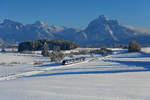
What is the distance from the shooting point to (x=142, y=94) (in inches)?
356

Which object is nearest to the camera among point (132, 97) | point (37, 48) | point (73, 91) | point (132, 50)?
point (132, 97)

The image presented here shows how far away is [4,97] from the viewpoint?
9.35 m

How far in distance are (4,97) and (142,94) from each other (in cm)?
639

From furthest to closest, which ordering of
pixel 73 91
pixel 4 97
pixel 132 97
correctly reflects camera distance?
pixel 73 91
pixel 4 97
pixel 132 97

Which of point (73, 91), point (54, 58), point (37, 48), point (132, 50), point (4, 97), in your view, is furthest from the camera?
point (37, 48)

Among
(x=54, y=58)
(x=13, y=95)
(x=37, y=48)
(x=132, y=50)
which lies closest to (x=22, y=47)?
(x=37, y=48)

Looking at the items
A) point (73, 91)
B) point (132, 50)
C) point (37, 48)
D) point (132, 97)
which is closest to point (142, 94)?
Answer: point (132, 97)

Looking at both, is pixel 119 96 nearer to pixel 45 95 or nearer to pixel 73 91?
pixel 73 91

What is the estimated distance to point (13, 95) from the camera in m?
9.67

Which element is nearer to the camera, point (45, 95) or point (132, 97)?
point (132, 97)

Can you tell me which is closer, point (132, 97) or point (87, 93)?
point (132, 97)

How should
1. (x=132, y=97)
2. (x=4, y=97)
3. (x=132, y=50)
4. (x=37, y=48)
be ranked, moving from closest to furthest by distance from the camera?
1. (x=132, y=97)
2. (x=4, y=97)
3. (x=132, y=50)
4. (x=37, y=48)

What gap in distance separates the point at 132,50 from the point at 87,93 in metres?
89.6

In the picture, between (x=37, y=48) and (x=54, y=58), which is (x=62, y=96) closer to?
(x=54, y=58)
